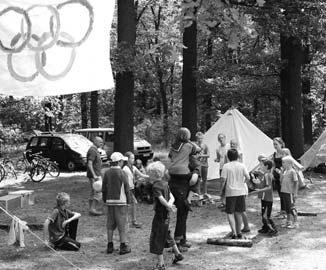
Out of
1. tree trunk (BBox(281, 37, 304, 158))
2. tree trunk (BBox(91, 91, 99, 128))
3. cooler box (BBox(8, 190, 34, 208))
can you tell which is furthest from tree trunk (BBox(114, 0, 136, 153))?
tree trunk (BBox(91, 91, 99, 128))

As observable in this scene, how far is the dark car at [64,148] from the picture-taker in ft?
69.6

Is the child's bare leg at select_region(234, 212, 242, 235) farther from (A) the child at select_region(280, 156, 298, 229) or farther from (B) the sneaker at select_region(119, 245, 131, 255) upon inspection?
(B) the sneaker at select_region(119, 245, 131, 255)

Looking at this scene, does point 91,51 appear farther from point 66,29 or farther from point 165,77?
point 165,77

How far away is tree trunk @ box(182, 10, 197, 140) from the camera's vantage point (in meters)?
16.6

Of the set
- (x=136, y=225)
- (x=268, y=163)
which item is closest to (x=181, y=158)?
(x=268, y=163)

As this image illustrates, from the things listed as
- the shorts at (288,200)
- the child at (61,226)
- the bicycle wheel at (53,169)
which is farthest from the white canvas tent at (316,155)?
the child at (61,226)

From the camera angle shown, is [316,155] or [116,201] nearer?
[116,201]

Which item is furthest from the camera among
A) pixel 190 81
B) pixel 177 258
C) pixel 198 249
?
pixel 190 81

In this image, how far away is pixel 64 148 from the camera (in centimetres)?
2150

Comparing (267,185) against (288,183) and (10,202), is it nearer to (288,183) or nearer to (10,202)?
(288,183)

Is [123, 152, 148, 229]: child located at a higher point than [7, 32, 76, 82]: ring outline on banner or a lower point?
lower

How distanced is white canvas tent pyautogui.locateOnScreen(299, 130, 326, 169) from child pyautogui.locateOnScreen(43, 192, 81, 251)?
1051 centimetres

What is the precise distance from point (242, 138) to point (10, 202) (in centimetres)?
671

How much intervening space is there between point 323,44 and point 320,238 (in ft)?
32.3
